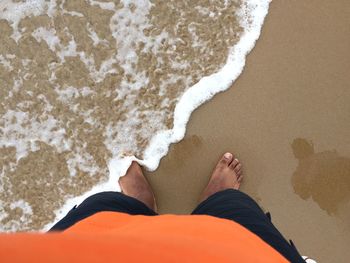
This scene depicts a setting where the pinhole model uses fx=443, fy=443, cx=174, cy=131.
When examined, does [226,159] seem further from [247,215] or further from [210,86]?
[247,215]

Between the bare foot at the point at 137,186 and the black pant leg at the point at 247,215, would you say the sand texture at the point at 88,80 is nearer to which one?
the bare foot at the point at 137,186

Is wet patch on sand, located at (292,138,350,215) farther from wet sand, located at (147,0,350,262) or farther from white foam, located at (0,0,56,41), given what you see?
white foam, located at (0,0,56,41)

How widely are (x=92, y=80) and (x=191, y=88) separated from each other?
389 mm

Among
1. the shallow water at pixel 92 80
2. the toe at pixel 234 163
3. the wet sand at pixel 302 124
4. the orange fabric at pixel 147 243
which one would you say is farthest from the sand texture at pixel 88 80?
the orange fabric at pixel 147 243

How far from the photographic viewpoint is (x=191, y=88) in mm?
1741

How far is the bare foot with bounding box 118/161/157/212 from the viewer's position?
5.52 feet

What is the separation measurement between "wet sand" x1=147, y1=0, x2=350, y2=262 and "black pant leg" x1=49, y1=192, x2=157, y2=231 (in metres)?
A: 0.41

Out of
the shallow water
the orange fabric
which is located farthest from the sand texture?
the orange fabric

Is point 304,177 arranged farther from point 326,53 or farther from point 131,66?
point 131,66

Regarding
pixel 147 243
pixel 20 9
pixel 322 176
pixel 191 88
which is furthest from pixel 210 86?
pixel 147 243

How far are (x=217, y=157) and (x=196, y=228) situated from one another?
2.30 ft

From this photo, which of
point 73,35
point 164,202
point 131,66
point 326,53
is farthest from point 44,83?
point 326,53

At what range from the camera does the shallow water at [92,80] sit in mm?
1730

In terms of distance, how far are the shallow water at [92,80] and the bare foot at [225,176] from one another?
8.1 inches
